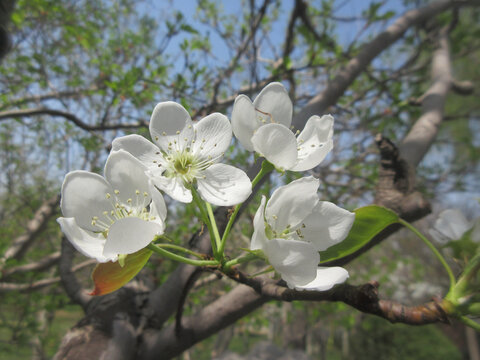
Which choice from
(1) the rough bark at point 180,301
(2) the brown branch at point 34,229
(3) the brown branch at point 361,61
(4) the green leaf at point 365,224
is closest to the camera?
(4) the green leaf at point 365,224

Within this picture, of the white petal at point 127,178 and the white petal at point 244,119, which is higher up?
the white petal at point 244,119

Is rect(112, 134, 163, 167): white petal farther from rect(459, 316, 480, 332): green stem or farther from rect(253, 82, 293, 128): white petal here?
rect(459, 316, 480, 332): green stem

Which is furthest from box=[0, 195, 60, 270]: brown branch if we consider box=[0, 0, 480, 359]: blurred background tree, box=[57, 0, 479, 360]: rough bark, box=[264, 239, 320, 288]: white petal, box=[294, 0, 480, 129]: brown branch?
box=[264, 239, 320, 288]: white petal

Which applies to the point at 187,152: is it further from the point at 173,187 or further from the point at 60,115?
the point at 60,115

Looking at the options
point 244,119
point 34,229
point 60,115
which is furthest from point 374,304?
point 34,229

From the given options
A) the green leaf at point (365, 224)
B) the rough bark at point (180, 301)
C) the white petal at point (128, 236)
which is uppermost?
the white petal at point (128, 236)

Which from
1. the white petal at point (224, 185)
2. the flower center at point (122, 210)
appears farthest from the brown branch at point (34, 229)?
the white petal at point (224, 185)

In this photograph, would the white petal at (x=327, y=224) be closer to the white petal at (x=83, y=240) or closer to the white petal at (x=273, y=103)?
the white petal at (x=273, y=103)
